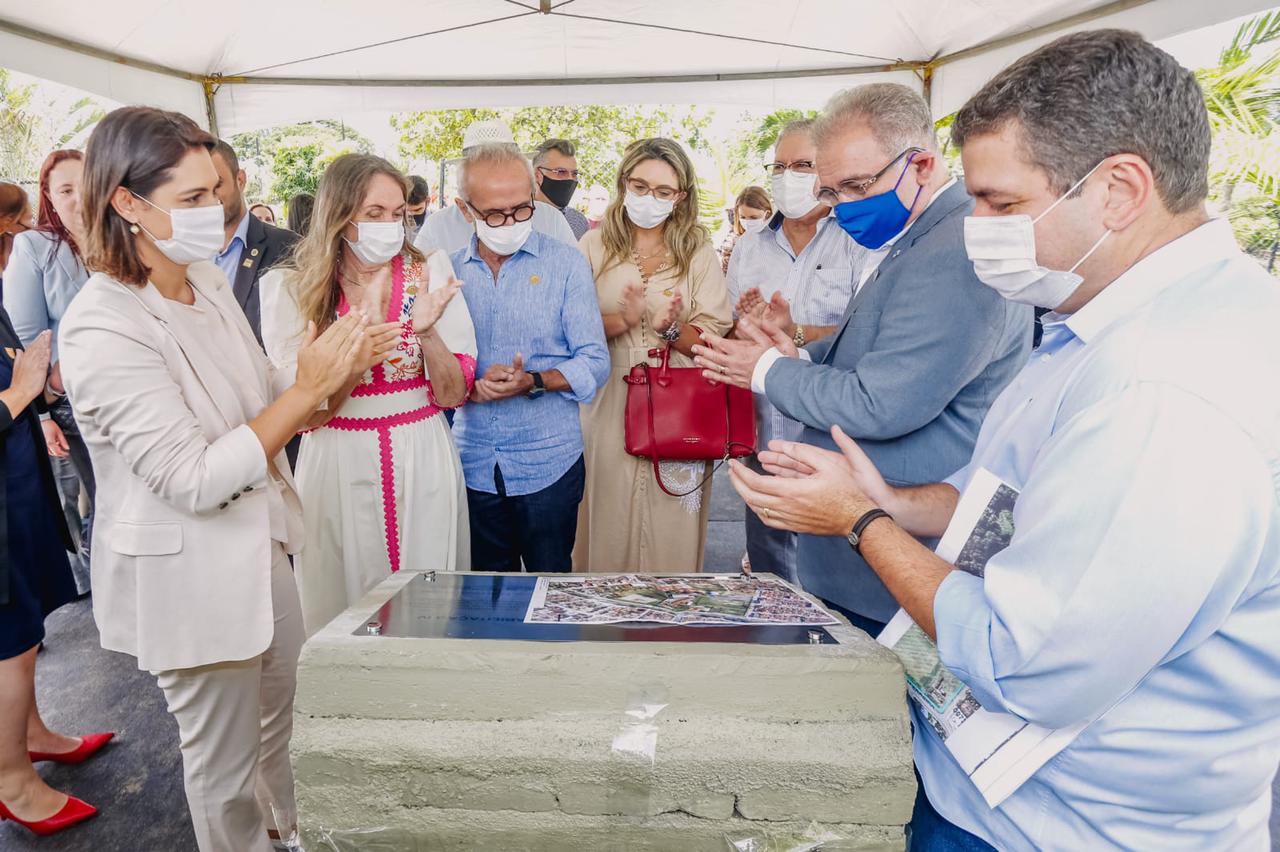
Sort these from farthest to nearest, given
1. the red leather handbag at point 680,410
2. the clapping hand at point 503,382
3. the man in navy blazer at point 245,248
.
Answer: the man in navy blazer at point 245,248
the red leather handbag at point 680,410
the clapping hand at point 503,382

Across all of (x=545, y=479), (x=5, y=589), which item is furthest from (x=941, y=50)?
(x=5, y=589)

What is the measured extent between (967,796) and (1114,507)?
0.50 m

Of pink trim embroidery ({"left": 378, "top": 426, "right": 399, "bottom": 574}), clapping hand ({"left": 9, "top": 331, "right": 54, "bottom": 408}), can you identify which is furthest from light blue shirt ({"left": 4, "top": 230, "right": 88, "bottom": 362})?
pink trim embroidery ({"left": 378, "top": 426, "right": 399, "bottom": 574})

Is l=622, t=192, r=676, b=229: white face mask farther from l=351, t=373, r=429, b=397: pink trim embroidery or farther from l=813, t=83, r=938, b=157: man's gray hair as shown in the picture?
l=813, t=83, r=938, b=157: man's gray hair

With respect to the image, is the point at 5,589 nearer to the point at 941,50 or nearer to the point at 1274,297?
the point at 1274,297

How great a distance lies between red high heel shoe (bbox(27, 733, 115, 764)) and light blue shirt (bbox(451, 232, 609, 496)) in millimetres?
1587

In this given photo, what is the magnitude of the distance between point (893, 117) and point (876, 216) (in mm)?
218

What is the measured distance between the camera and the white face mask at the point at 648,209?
3.03 metres

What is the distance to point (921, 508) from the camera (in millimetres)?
1461

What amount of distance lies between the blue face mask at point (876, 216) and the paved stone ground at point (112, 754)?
2031mm

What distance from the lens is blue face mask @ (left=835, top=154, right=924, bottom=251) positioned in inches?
70.4

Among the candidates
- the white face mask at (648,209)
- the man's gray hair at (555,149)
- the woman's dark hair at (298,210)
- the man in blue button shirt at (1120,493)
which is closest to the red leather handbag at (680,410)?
the white face mask at (648,209)

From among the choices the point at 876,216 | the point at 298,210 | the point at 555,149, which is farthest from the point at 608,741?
the point at 298,210

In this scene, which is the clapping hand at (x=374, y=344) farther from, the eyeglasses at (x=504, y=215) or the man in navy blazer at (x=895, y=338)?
the man in navy blazer at (x=895, y=338)
